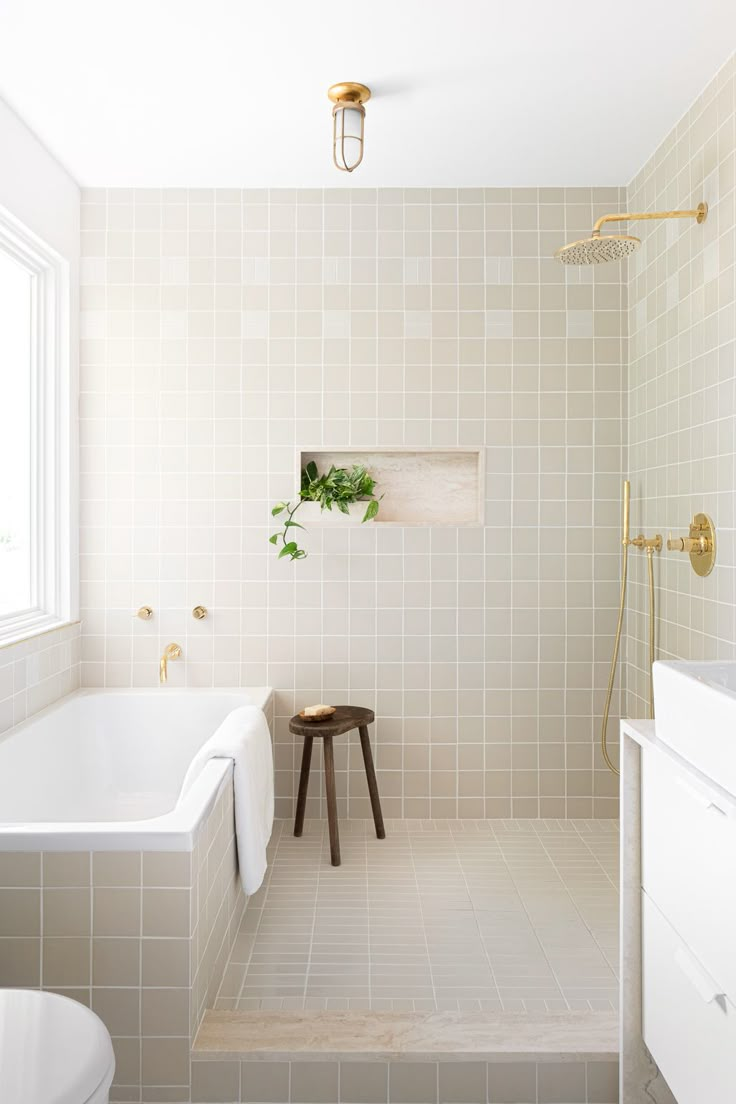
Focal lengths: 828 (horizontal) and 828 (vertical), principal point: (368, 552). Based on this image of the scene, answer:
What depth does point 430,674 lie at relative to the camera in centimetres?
349

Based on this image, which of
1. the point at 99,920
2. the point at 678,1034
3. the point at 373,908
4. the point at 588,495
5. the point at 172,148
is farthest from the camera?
the point at 588,495

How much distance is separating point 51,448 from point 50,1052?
8.43 feet

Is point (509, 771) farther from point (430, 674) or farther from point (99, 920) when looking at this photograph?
point (99, 920)

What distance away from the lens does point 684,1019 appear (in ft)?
4.95

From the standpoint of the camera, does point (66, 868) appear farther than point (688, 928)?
Yes

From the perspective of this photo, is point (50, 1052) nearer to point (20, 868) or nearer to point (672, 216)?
point (20, 868)

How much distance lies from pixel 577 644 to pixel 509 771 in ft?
2.00

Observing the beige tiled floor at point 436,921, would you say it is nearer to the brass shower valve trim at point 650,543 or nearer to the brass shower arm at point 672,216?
the brass shower valve trim at point 650,543

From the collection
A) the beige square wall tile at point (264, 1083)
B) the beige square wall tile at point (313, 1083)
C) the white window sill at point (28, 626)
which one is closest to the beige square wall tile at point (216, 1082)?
the beige square wall tile at point (264, 1083)

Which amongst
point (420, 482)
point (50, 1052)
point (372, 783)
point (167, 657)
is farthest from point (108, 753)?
point (50, 1052)

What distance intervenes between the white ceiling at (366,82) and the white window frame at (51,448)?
21.2 inches

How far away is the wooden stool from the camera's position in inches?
119

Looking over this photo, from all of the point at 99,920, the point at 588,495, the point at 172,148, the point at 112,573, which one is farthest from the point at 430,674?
the point at 172,148

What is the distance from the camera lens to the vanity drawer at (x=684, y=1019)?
1341 mm
